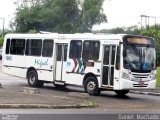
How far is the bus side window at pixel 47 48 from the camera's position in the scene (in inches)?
1014

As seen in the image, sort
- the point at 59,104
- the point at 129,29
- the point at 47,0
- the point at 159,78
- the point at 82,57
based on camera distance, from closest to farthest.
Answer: the point at 59,104
the point at 82,57
the point at 159,78
the point at 47,0
the point at 129,29

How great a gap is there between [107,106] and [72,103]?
142 cm

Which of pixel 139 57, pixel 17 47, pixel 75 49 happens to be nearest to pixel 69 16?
pixel 17 47

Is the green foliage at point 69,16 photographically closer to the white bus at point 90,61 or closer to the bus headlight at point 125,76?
the white bus at point 90,61

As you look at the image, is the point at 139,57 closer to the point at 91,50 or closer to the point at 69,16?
the point at 91,50

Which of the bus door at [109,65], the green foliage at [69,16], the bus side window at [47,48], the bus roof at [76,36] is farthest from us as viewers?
the green foliage at [69,16]

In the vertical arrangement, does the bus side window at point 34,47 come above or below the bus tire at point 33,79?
above

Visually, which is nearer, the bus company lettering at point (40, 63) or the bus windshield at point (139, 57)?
the bus windshield at point (139, 57)

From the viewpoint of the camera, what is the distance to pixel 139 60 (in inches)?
882

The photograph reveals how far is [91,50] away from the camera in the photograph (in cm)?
2344

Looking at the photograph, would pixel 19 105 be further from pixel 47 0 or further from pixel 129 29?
pixel 129 29

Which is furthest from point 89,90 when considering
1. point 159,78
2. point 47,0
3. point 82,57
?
→ point 47,0

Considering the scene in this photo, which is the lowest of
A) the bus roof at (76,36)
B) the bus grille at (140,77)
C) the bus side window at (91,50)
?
the bus grille at (140,77)

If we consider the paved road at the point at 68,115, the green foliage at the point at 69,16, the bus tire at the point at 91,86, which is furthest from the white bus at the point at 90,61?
the green foliage at the point at 69,16
